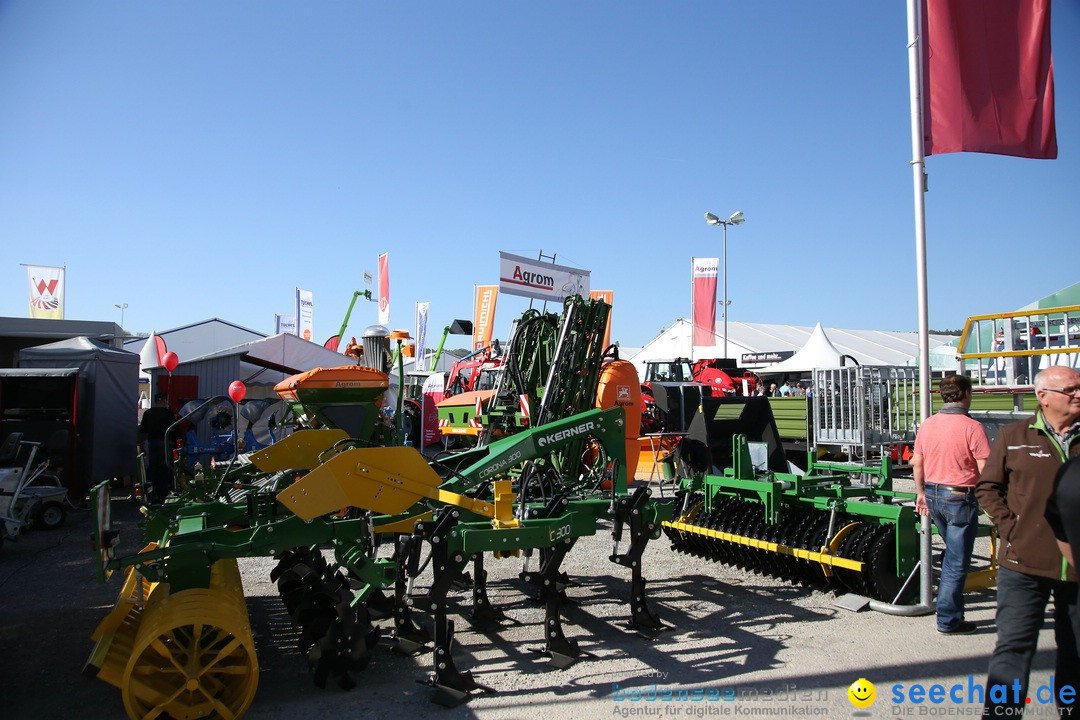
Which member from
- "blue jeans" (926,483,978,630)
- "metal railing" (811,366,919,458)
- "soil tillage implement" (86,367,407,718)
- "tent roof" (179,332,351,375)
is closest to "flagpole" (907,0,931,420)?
"blue jeans" (926,483,978,630)

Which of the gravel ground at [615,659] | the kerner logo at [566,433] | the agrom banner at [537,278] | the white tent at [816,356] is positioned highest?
the agrom banner at [537,278]

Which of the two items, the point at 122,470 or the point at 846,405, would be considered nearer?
the point at 846,405

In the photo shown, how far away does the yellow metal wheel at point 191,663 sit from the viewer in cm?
380

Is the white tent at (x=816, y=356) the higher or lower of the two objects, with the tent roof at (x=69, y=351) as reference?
higher

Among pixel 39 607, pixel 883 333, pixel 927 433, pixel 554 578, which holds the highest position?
pixel 883 333

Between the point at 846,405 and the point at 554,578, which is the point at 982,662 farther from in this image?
the point at 846,405

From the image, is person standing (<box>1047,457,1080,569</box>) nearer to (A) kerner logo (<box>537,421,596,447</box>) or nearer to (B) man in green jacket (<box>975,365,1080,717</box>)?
(B) man in green jacket (<box>975,365,1080,717</box>)

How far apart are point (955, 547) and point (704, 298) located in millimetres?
20965

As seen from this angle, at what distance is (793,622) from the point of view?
18.1ft

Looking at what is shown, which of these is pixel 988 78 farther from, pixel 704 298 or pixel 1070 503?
pixel 704 298

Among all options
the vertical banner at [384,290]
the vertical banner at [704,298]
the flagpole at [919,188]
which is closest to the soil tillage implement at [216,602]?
the flagpole at [919,188]

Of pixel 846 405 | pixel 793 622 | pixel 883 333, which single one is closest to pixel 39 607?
pixel 793 622

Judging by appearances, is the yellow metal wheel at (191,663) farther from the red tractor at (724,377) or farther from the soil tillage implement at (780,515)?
the red tractor at (724,377)

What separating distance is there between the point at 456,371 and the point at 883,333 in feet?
115
